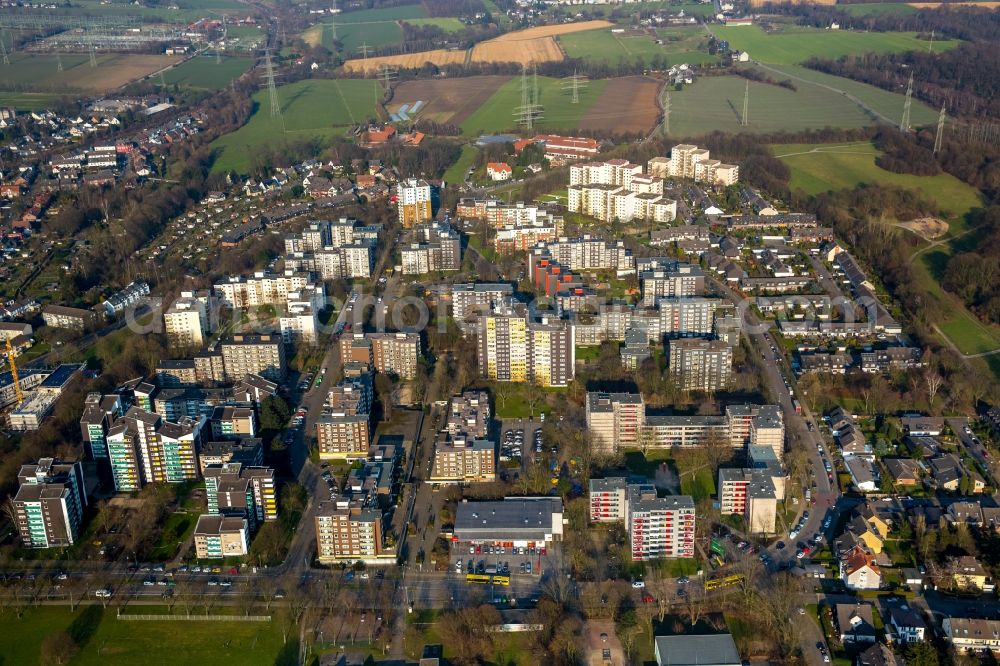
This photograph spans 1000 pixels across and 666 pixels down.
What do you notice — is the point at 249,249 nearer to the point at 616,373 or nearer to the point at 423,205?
the point at 423,205

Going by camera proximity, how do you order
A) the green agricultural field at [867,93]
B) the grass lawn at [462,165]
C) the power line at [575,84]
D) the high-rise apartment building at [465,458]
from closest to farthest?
the high-rise apartment building at [465,458], the grass lawn at [462,165], the green agricultural field at [867,93], the power line at [575,84]

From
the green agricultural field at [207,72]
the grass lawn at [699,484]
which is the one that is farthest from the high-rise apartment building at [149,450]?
the green agricultural field at [207,72]

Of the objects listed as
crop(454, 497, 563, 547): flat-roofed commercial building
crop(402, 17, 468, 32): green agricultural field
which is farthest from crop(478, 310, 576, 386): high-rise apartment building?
crop(402, 17, 468, 32): green agricultural field

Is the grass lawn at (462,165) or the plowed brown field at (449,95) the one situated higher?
the plowed brown field at (449,95)

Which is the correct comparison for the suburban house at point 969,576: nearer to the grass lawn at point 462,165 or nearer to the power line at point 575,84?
the grass lawn at point 462,165

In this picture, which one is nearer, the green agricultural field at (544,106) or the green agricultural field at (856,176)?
the green agricultural field at (856,176)

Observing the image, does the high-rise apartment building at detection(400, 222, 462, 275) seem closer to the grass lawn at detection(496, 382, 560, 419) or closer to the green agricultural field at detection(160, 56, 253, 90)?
the grass lawn at detection(496, 382, 560, 419)

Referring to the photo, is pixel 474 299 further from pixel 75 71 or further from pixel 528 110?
pixel 75 71
